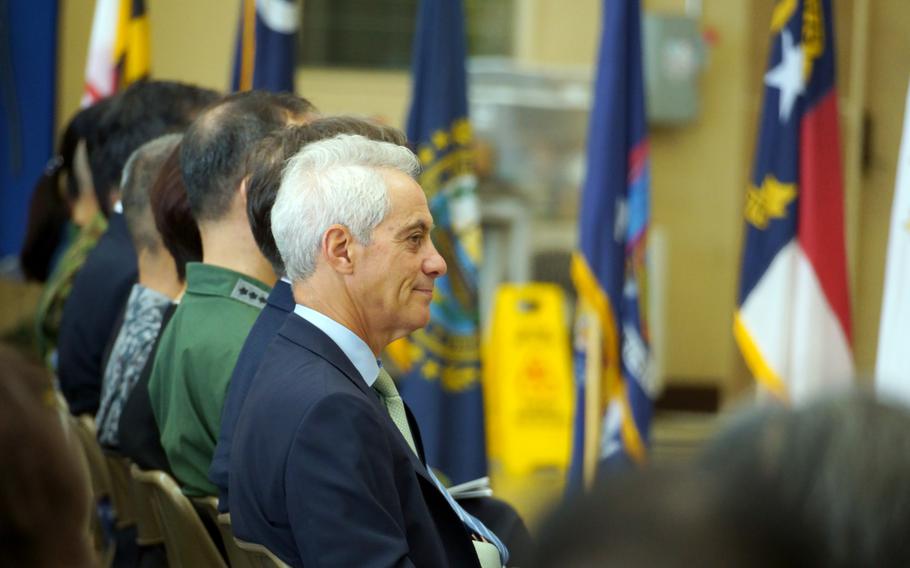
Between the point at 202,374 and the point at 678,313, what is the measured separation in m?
6.80

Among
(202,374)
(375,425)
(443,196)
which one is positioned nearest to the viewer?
(375,425)

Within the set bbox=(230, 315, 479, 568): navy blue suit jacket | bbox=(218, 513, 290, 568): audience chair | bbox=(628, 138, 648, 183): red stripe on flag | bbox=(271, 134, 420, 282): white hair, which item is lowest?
bbox=(218, 513, 290, 568): audience chair

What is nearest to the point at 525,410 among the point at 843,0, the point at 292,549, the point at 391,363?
the point at 391,363

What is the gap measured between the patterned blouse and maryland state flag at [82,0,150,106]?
247 cm

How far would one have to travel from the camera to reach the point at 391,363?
649 cm

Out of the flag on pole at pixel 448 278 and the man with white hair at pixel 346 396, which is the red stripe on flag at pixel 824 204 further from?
the man with white hair at pixel 346 396

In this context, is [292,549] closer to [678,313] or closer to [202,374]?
[202,374]

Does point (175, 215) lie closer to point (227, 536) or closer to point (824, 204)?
point (227, 536)

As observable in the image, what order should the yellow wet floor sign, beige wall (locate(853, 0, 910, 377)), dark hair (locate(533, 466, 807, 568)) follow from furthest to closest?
the yellow wet floor sign, beige wall (locate(853, 0, 910, 377)), dark hair (locate(533, 466, 807, 568))

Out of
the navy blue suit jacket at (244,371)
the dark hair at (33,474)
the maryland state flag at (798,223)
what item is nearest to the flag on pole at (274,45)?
the maryland state flag at (798,223)

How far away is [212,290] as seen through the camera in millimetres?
2482

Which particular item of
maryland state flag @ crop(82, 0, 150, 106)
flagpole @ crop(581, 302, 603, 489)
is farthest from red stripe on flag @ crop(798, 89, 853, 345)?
maryland state flag @ crop(82, 0, 150, 106)

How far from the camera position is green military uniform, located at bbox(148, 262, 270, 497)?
239cm

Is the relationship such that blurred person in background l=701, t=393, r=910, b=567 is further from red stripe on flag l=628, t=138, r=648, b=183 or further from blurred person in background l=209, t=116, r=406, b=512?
red stripe on flag l=628, t=138, r=648, b=183
